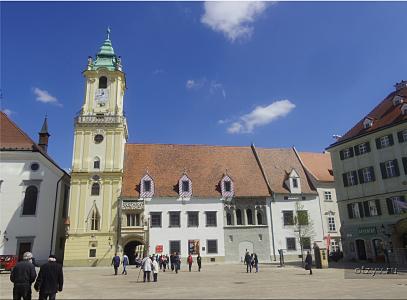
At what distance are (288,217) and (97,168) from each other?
2461 centimetres

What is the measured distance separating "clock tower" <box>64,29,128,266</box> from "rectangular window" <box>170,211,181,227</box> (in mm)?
6460

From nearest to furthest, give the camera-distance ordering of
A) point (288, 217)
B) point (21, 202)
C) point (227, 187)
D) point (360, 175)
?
point (360, 175)
point (21, 202)
point (288, 217)
point (227, 187)

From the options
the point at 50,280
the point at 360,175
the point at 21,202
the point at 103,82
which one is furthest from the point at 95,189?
the point at 50,280

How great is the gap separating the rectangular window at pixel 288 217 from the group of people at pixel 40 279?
1502 inches

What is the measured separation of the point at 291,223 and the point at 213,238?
1029 centimetres

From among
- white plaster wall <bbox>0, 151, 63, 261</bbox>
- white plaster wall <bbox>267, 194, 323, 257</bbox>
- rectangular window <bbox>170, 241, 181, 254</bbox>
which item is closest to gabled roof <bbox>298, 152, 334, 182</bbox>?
white plaster wall <bbox>267, 194, 323, 257</bbox>

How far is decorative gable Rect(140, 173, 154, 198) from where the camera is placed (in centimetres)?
4250

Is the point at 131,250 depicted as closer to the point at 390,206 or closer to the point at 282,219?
the point at 282,219

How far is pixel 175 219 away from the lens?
42.3m

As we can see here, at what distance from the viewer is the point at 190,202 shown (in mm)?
43250

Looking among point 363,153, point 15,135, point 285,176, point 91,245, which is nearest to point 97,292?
point 91,245

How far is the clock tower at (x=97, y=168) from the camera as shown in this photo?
131ft

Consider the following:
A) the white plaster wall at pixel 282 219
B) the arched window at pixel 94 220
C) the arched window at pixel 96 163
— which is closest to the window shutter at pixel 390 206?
the white plaster wall at pixel 282 219

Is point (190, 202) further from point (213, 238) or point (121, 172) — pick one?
point (121, 172)
